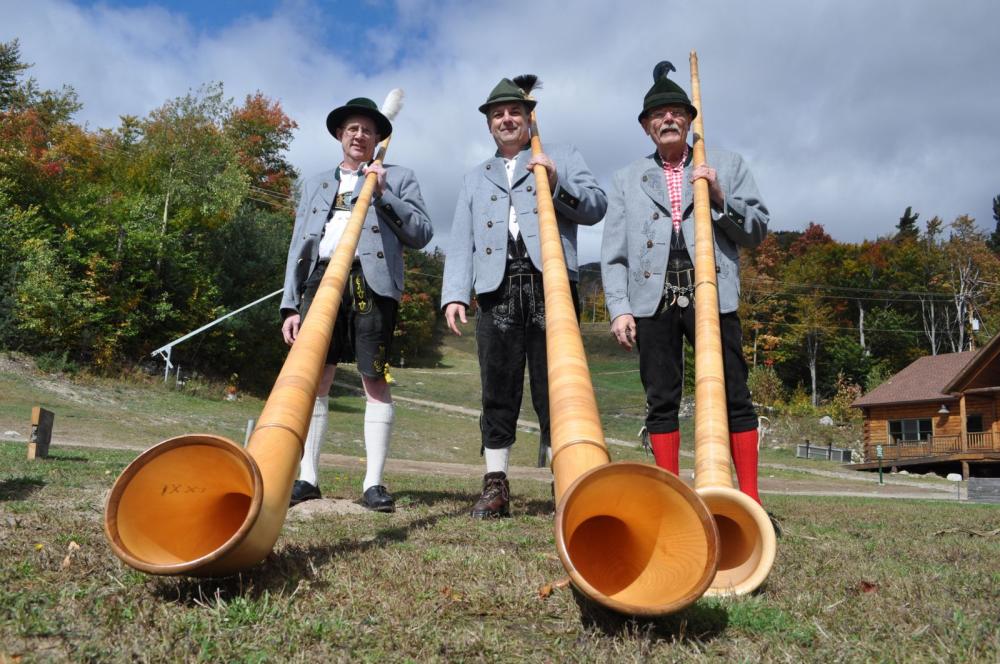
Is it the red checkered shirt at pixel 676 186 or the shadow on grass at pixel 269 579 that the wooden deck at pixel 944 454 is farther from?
the shadow on grass at pixel 269 579

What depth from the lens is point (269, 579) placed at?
2.46 m

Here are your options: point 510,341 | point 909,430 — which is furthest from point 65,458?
point 909,430

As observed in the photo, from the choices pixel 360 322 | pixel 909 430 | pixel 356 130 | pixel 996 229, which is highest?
pixel 996 229

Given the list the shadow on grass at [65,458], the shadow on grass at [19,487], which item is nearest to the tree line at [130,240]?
the shadow on grass at [65,458]

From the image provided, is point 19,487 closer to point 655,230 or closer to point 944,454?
point 655,230

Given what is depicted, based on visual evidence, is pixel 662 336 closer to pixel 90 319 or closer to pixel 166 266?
pixel 90 319

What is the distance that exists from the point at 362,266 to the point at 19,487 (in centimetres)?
240

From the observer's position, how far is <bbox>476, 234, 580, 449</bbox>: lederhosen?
4.49 meters

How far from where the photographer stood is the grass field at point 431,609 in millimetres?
1881

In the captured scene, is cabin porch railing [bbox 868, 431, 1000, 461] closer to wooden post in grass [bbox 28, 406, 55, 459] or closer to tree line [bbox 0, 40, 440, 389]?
tree line [bbox 0, 40, 440, 389]

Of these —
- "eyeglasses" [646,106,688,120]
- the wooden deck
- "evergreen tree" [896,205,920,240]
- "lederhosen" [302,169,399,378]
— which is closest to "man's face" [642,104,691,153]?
"eyeglasses" [646,106,688,120]

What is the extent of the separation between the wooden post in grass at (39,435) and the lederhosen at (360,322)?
453 centimetres

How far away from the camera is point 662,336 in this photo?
13.6 feet

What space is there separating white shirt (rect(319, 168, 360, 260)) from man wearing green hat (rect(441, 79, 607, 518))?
682mm
